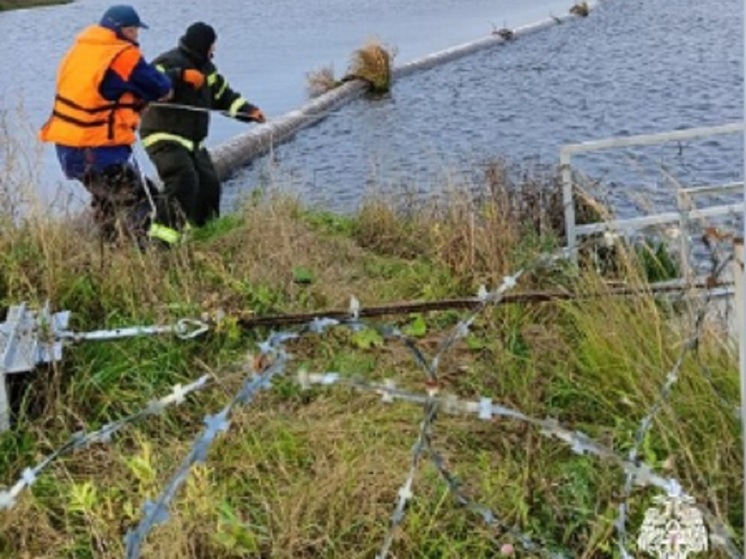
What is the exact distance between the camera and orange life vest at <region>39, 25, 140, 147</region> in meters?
6.89

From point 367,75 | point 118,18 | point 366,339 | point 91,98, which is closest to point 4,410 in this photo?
point 366,339

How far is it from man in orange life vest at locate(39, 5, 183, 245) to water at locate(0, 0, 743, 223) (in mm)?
545

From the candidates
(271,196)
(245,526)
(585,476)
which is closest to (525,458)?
(585,476)

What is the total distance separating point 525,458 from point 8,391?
212 centimetres

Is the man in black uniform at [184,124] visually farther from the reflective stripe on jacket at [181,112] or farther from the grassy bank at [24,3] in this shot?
the grassy bank at [24,3]

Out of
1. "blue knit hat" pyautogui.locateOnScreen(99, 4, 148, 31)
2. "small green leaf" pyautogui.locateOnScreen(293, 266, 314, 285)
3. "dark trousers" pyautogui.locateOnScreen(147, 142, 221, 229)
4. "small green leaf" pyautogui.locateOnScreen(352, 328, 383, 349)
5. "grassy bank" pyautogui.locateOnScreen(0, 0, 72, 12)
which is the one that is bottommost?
"grassy bank" pyautogui.locateOnScreen(0, 0, 72, 12)

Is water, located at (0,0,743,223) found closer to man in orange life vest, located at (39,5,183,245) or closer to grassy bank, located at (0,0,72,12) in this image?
man in orange life vest, located at (39,5,183,245)

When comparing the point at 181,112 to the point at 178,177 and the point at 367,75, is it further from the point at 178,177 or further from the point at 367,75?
the point at 367,75

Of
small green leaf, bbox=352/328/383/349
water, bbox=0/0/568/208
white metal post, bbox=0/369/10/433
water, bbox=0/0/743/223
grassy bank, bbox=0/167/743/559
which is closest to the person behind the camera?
grassy bank, bbox=0/167/743/559

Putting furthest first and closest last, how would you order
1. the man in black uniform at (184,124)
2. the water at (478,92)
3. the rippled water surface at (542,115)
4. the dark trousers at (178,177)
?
the water at (478,92) → the rippled water surface at (542,115) → the man in black uniform at (184,124) → the dark trousers at (178,177)

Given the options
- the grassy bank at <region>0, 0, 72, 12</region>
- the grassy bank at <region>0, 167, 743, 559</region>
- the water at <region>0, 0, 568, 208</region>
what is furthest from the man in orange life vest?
the grassy bank at <region>0, 0, 72, 12</region>

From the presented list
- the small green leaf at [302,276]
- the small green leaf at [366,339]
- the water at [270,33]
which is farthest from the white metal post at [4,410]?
the water at [270,33]

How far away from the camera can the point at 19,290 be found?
542 centimetres

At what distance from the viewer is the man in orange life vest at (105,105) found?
6.89 metres
